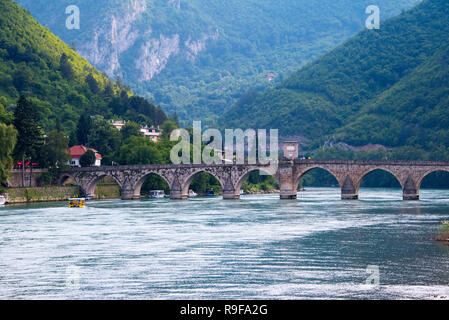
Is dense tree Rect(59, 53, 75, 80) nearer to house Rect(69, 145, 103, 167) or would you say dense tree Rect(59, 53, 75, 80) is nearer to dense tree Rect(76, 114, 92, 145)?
dense tree Rect(76, 114, 92, 145)

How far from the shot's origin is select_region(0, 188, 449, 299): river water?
38531 mm

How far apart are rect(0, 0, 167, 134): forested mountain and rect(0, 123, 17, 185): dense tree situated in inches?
2157

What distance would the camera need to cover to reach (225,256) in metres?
49.6

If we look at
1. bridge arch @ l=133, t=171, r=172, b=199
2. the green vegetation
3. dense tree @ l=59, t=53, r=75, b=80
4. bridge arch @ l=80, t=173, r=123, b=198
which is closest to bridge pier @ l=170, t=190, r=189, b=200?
bridge arch @ l=133, t=171, r=172, b=199

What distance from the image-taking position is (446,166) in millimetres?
106125

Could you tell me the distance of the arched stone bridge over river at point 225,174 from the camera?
113 m

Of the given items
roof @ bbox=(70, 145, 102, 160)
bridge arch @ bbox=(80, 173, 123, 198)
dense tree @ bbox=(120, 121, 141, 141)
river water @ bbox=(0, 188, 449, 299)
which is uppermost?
dense tree @ bbox=(120, 121, 141, 141)

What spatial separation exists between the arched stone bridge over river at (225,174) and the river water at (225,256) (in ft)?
98.5

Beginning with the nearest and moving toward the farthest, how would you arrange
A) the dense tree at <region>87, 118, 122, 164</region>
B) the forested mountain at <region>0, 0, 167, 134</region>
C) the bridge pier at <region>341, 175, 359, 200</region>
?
1. the bridge pier at <region>341, 175, 359, 200</region>
2. the dense tree at <region>87, 118, 122, 164</region>
3. the forested mountain at <region>0, 0, 167, 134</region>

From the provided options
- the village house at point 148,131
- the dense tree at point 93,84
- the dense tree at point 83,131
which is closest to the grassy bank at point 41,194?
the dense tree at point 83,131

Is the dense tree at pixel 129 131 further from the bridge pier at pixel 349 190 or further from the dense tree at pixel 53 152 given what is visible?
the bridge pier at pixel 349 190

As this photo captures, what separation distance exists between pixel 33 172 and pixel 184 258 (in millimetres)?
70273

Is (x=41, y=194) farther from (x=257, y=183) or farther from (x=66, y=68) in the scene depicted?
(x=66, y=68)
